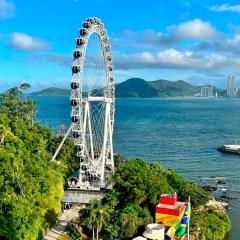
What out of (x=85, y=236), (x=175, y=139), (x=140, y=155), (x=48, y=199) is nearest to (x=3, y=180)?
(x=48, y=199)

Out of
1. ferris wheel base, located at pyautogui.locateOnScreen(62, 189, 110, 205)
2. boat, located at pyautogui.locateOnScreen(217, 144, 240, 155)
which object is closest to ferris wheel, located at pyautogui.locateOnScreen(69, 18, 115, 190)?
ferris wheel base, located at pyautogui.locateOnScreen(62, 189, 110, 205)

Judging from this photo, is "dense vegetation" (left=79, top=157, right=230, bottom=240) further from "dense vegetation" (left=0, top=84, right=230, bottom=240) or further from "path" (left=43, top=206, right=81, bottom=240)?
"path" (left=43, top=206, right=81, bottom=240)

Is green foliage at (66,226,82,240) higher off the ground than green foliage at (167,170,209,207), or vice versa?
green foliage at (167,170,209,207)

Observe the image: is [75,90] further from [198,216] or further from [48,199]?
[198,216]

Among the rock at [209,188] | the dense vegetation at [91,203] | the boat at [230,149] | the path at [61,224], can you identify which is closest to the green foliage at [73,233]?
the dense vegetation at [91,203]

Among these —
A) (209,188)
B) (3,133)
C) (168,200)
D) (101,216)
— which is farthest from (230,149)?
(101,216)
